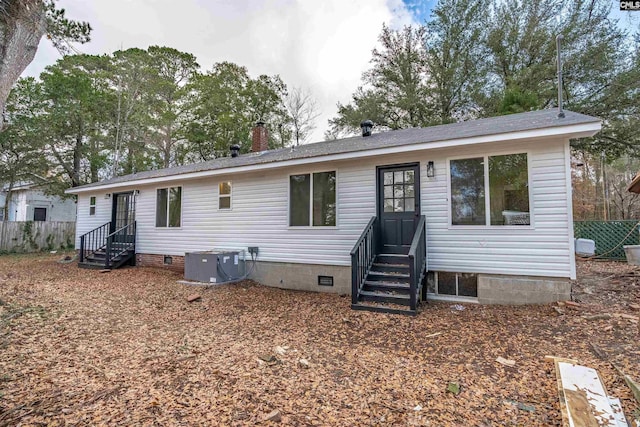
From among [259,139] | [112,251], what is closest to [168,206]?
[112,251]

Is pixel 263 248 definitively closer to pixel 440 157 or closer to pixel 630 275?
pixel 440 157

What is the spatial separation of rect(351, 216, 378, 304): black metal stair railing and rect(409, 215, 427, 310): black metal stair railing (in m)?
0.85

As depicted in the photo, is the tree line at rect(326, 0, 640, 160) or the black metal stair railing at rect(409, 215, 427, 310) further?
the tree line at rect(326, 0, 640, 160)

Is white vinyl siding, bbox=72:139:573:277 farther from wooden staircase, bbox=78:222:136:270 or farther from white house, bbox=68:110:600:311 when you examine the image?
wooden staircase, bbox=78:222:136:270

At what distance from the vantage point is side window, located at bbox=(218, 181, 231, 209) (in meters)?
8.66

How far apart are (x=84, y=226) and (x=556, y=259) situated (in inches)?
597

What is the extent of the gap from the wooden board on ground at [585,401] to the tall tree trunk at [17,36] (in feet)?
28.2

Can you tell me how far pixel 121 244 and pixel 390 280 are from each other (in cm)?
958

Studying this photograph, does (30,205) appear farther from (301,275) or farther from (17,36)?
(301,275)

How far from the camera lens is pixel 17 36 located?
534cm

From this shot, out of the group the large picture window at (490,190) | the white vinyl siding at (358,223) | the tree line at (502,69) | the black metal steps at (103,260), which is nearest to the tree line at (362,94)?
the tree line at (502,69)

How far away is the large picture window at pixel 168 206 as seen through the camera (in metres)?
9.76

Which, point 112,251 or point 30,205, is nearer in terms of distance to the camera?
point 112,251

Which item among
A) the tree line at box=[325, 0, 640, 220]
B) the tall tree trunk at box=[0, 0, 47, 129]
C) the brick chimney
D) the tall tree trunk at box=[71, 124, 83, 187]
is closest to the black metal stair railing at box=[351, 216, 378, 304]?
the tall tree trunk at box=[0, 0, 47, 129]
